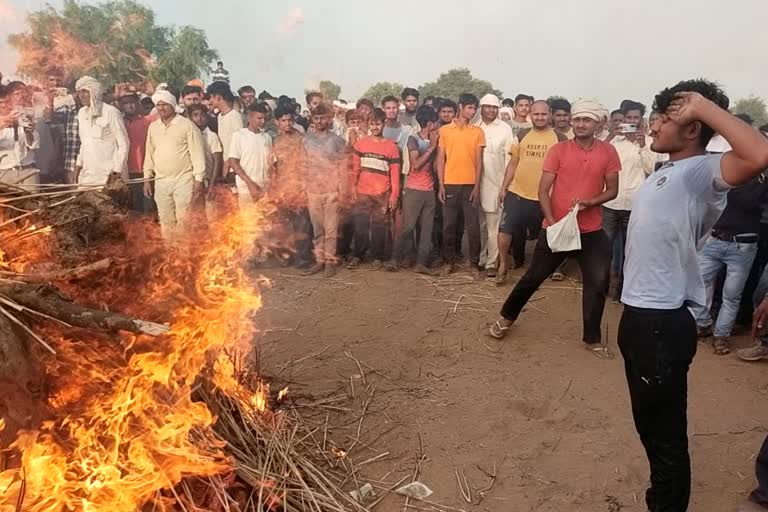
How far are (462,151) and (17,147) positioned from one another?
5.93m

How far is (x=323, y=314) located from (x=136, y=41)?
12072 mm

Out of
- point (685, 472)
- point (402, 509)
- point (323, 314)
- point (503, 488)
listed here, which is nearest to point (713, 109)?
point (685, 472)

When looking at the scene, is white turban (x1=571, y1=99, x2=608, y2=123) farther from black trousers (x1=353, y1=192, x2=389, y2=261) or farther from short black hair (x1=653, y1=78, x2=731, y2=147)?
black trousers (x1=353, y1=192, x2=389, y2=261)

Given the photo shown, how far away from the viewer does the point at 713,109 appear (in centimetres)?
255

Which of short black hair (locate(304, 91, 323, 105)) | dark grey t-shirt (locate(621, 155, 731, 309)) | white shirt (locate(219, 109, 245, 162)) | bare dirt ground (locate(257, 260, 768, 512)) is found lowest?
bare dirt ground (locate(257, 260, 768, 512))

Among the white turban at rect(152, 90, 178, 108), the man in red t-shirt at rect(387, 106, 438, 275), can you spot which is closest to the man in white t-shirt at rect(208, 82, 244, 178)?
the white turban at rect(152, 90, 178, 108)

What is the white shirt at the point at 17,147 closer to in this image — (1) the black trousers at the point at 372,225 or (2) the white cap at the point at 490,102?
(1) the black trousers at the point at 372,225

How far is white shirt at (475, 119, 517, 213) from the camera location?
7.92 meters

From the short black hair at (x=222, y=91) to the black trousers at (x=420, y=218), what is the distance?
2.99 meters

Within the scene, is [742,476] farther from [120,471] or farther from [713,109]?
[120,471]

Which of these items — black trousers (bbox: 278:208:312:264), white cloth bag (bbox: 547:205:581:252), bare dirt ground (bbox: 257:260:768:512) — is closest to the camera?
bare dirt ground (bbox: 257:260:768:512)

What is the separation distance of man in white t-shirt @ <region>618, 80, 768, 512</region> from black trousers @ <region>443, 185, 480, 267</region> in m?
4.91

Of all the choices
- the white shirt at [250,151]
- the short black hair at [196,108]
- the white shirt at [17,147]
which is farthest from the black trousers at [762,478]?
the white shirt at [17,147]

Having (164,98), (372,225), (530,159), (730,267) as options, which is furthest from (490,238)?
(164,98)
